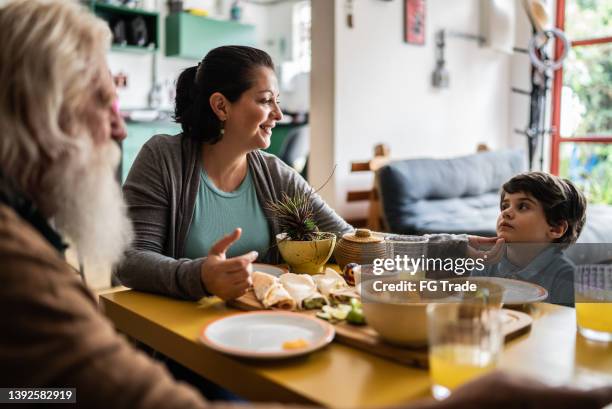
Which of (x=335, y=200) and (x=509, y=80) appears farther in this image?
(x=509, y=80)

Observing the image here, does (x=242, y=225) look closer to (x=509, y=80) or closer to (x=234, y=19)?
(x=509, y=80)

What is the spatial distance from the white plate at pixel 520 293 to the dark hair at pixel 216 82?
0.88 meters

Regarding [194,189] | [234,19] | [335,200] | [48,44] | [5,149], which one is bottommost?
[335,200]

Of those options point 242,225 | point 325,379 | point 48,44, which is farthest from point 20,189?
point 242,225

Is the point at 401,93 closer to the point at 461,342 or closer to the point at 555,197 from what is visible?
the point at 555,197

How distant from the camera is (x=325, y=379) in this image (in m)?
0.87

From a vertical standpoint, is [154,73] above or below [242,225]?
above

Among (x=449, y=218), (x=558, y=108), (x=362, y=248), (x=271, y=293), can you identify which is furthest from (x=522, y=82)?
(x=271, y=293)

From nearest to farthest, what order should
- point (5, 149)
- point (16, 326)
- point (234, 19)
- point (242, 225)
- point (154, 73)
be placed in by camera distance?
point (16, 326)
point (5, 149)
point (242, 225)
point (154, 73)
point (234, 19)

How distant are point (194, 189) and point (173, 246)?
0.54 ft

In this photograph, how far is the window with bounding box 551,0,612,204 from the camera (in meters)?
4.63

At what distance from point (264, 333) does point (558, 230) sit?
0.95m

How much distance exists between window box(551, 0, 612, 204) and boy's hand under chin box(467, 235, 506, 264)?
11.7 feet

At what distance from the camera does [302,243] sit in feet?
4.69
